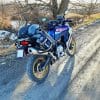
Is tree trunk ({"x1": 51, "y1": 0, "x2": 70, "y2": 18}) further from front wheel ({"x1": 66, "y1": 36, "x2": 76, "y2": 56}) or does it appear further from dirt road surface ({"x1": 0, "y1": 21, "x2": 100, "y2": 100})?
front wheel ({"x1": 66, "y1": 36, "x2": 76, "y2": 56})

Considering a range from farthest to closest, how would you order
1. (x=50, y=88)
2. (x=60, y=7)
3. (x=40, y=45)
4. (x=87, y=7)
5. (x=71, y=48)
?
1. (x=87, y=7)
2. (x=60, y=7)
3. (x=71, y=48)
4. (x=40, y=45)
5. (x=50, y=88)

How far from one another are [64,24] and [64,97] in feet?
8.30

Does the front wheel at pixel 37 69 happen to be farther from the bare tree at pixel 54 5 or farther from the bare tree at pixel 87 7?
the bare tree at pixel 87 7

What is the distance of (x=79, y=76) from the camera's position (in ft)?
23.0

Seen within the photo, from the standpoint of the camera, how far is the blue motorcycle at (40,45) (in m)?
6.53

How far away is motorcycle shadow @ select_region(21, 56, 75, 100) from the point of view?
6002 millimetres

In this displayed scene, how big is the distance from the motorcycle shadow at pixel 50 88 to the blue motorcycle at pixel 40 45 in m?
0.24

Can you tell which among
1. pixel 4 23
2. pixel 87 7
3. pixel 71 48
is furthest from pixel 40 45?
pixel 87 7

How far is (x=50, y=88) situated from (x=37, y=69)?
0.60m

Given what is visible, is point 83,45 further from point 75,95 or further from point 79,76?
point 75,95

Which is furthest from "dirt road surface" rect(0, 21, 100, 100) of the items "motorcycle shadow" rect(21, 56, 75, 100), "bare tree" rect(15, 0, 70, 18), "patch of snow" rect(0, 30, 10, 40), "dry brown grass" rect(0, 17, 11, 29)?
"dry brown grass" rect(0, 17, 11, 29)

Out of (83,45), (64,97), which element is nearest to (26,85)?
(64,97)

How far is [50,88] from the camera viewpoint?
6387mm

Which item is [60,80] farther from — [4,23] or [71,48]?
[4,23]
